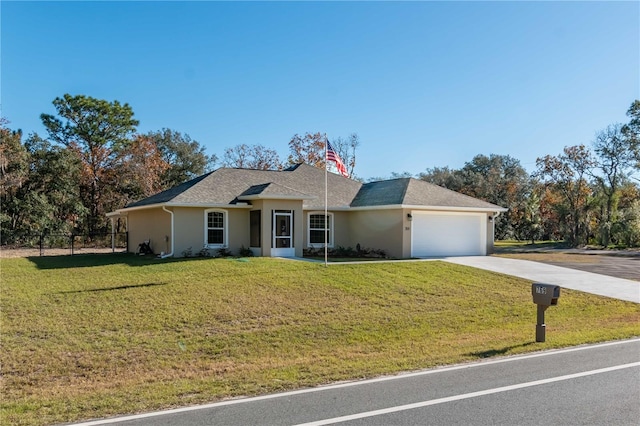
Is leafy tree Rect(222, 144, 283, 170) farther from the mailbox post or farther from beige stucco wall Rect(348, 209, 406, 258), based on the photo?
the mailbox post

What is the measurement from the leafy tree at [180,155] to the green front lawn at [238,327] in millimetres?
30330

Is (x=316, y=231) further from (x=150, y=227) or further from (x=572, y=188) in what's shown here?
(x=572, y=188)

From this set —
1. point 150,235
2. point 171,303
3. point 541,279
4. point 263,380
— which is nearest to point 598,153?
point 541,279

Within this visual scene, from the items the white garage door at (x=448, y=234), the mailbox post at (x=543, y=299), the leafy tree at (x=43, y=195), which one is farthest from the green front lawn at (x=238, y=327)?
the leafy tree at (x=43, y=195)

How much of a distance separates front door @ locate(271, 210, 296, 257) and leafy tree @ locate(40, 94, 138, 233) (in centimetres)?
2367

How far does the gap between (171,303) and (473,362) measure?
8.00 m

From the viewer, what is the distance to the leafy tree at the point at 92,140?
130 feet

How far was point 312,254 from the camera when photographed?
77.6ft

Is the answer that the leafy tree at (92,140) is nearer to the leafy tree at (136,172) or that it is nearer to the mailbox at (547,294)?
the leafy tree at (136,172)

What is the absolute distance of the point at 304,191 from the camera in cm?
2541

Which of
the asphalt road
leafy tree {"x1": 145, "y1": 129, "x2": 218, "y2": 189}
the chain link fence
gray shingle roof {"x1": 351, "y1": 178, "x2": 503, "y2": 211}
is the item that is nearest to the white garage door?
gray shingle roof {"x1": 351, "y1": 178, "x2": 503, "y2": 211}

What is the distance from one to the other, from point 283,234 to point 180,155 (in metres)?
30.4

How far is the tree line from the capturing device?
3444cm

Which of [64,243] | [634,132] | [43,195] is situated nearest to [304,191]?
[64,243]
